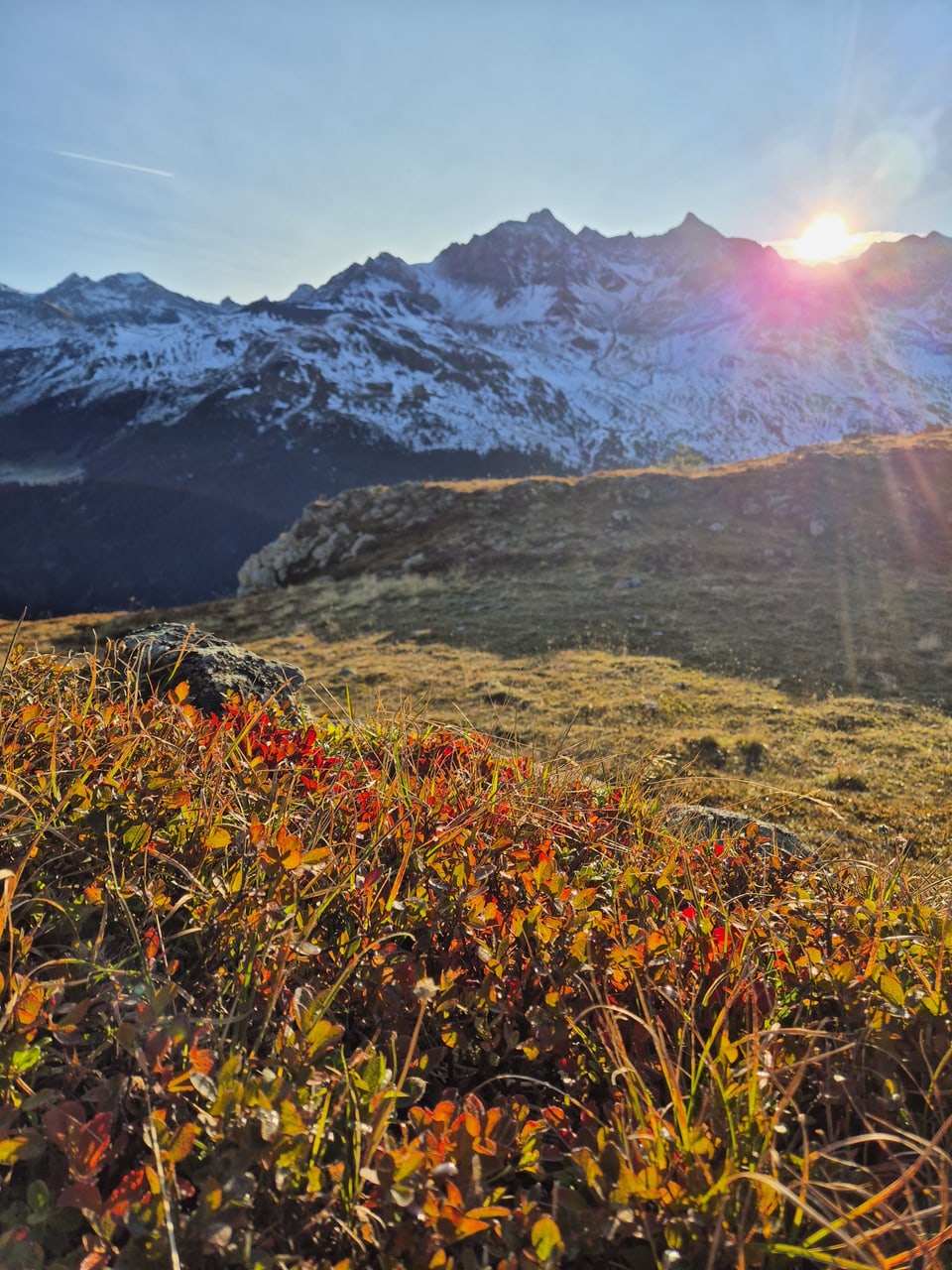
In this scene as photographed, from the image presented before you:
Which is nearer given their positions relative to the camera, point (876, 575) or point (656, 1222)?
point (656, 1222)

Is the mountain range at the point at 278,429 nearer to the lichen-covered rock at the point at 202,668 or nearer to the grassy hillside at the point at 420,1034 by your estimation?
the lichen-covered rock at the point at 202,668

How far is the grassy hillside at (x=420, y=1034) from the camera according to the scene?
1.10 metres

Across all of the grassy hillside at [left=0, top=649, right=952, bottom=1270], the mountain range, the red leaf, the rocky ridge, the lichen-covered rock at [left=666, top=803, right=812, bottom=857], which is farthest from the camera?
the mountain range

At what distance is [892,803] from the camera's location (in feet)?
23.2

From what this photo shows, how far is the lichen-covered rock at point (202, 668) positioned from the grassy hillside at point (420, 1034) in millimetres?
1632

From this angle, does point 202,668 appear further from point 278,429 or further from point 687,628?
point 278,429

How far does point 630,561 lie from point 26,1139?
66.6 feet

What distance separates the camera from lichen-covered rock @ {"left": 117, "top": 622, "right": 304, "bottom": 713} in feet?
13.7

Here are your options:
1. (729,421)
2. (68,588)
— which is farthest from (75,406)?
(729,421)

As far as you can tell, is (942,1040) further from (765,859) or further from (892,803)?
(892,803)

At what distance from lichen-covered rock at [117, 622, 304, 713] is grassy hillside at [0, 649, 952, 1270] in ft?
5.35

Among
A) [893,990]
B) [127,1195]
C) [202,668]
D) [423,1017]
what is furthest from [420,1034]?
[202,668]

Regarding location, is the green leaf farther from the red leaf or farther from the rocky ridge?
the rocky ridge

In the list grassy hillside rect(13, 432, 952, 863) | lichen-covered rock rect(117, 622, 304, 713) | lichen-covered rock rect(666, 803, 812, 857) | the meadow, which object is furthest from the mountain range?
the meadow
